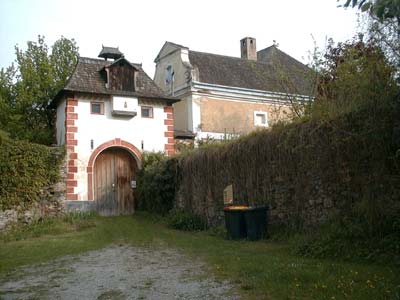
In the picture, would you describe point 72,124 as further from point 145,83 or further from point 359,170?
point 359,170

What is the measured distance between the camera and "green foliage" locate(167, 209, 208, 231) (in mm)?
16234

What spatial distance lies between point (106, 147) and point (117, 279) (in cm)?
1375

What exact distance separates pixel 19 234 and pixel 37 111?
482 inches

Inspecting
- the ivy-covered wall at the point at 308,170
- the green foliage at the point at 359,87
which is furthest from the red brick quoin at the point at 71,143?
the green foliage at the point at 359,87

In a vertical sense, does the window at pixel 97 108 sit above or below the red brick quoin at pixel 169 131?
above

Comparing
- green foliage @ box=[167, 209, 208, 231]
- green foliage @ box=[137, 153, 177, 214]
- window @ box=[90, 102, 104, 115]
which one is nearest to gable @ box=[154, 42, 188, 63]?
window @ box=[90, 102, 104, 115]

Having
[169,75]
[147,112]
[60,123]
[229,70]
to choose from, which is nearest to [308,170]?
[147,112]

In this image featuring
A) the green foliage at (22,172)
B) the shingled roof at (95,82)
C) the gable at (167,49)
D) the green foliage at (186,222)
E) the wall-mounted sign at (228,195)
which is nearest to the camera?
the wall-mounted sign at (228,195)

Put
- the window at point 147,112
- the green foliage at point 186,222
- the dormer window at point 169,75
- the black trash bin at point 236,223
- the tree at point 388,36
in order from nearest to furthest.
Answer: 1. the tree at point 388,36
2. the black trash bin at point 236,223
3. the green foliage at point 186,222
4. the window at point 147,112
5. the dormer window at point 169,75

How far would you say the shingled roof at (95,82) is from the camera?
2117 centimetres

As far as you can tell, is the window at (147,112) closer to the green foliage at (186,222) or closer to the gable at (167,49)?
the green foliage at (186,222)

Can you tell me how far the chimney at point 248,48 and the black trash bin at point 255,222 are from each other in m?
23.5

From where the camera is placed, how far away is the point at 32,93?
27125mm

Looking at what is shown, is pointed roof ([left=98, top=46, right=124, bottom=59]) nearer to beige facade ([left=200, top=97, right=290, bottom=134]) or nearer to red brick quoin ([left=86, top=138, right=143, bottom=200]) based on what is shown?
red brick quoin ([left=86, top=138, right=143, bottom=200])
